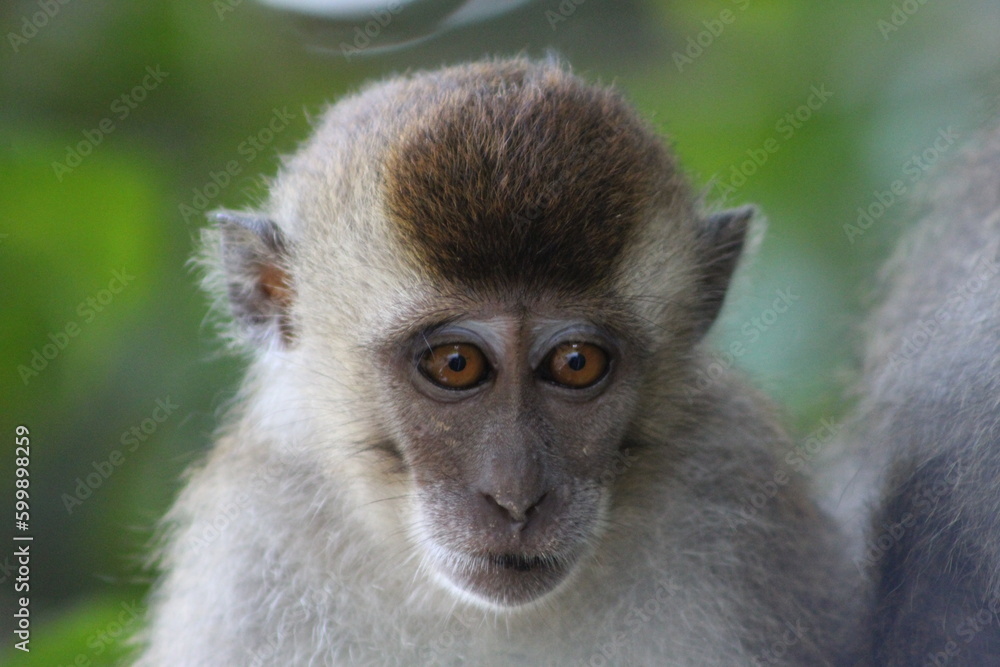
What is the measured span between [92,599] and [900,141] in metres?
3.88

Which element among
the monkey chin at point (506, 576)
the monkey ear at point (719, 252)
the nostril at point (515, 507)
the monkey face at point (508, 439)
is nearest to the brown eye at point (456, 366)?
the monkey face at point (508, 439)

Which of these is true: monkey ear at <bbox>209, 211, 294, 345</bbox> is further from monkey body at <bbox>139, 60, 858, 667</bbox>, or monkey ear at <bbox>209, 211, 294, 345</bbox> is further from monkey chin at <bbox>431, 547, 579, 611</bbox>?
monkey chin at <bbox>431, 547, 579, 611</bbox>

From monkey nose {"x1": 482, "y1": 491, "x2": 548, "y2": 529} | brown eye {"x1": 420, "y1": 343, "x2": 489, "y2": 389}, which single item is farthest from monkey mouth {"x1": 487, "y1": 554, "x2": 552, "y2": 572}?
brown eye {"x1": 420, "y1": 343, "x2": 489, "y2": 389}

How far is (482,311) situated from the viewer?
122 inches

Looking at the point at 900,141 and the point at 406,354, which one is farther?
the point at 900,141

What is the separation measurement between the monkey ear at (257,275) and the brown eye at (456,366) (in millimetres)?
619

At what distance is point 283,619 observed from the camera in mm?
3273

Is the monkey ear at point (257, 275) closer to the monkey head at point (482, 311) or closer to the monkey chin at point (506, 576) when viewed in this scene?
the monkey head at point (482, 311)

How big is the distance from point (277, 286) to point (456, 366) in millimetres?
777

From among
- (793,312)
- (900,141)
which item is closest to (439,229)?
(793,312)

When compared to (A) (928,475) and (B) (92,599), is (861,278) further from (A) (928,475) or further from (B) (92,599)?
(B) (92,599)

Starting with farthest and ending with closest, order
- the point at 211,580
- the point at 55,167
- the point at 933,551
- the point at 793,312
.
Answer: the point at 793,312 < the point at 55,167 < the point at 211,580 < the point at 933,551

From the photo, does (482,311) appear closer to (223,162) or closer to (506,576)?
(506,576)

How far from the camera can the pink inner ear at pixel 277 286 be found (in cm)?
351
